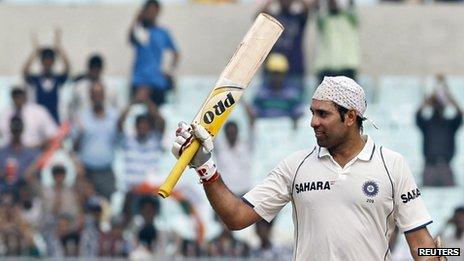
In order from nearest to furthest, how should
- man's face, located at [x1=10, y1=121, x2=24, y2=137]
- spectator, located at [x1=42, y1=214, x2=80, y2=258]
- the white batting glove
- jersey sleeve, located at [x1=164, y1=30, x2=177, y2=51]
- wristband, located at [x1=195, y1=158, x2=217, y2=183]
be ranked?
1. the white batting glove
2. wristband, located at [x1=195, y1=158, x2=217, y2=183]
3. spectator, located at [x1=42, y1=214, x2=80, y2=258]
4. man's face, located at [x1=10, y1=121, x2=24, y2=137]
5. jersey sleeve, located at [x1=164, y1=30, x2=177, y2=51]

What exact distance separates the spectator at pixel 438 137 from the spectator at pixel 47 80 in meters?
3.58

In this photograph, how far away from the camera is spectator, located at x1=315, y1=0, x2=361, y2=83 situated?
1600cm

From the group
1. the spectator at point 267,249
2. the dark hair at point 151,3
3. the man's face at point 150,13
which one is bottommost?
the spectator at point 267,249

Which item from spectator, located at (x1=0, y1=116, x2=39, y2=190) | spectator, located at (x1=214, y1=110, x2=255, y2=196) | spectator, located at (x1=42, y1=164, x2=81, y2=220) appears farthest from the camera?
spectator, located at (x1=0, y1=116, x2=39, y2=190)

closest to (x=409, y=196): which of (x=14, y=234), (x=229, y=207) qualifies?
(x=229, y=207)

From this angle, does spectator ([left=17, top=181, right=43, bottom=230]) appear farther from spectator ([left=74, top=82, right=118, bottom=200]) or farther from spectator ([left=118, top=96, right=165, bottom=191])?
spectator ([left=118, top=96, right=165, bottom=191])

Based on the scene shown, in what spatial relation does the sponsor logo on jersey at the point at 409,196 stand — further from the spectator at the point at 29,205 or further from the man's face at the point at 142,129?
the man's face at the point at 142,129

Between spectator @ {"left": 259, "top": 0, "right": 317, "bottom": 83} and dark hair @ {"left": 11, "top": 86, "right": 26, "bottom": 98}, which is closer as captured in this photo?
dark hair @ {"left": 11, "top": 86, "right": 26, "bottom": 98}

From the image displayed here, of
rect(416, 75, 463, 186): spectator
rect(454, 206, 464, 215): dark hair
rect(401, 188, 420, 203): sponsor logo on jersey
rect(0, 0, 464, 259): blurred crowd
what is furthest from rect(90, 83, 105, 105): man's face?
rect(401, 188, 420, 203): sponsor logo on jersey

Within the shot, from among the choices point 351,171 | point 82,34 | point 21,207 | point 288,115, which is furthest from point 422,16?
point 351,171

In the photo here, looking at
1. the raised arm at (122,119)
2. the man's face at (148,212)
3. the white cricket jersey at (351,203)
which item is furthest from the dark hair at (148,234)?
the white cricket jersey at (351,203)

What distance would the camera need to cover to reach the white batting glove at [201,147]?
22.7ft

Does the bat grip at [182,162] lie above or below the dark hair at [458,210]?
above

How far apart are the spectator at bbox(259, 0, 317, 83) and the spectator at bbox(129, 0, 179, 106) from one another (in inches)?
42.5
